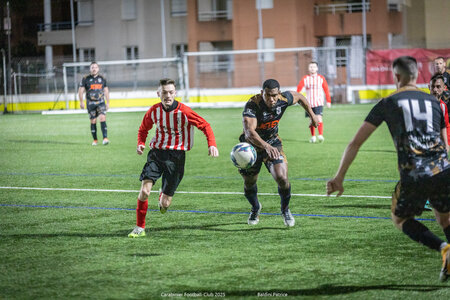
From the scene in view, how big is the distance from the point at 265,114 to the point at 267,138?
33 cm

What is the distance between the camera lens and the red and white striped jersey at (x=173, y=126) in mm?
8523

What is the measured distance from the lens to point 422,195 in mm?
5605

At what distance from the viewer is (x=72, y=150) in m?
19.2

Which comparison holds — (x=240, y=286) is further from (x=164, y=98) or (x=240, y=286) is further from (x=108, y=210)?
(x=108, y=210)

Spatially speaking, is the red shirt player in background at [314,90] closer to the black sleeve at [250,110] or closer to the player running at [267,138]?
the player running at [267,138]

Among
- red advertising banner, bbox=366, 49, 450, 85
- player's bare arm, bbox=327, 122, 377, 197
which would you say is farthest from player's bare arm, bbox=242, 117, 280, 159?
red advertising banner, bbox=366, 49, 450, 85

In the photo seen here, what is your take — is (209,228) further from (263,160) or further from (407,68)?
(407,68)

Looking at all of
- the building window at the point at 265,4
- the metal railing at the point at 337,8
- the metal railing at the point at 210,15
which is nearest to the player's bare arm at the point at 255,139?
the building window at the point at 265,4

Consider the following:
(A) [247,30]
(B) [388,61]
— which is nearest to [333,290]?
(B) [388,61]

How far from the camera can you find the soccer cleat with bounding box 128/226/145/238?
8.18 metres

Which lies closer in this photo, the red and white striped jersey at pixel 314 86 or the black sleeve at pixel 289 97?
the black sleeve at pixel 289 97

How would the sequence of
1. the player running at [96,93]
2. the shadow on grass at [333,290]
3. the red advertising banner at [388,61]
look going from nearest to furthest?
1. the shadow on grass at [333,290]
2. the player running at [96,93]
3. the red advertising banner at [388,61]

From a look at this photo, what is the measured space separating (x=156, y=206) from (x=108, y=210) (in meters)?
0.72

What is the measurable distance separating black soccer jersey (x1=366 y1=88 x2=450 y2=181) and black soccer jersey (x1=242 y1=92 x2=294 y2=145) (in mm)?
3110
